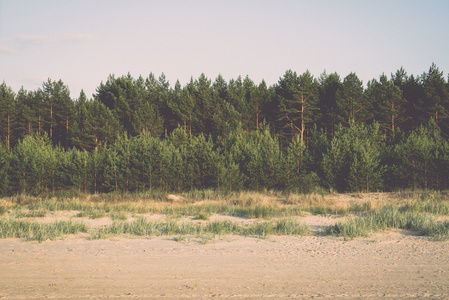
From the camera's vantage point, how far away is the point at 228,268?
7.26 meters

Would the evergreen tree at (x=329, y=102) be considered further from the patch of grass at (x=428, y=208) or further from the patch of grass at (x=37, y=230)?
the patch of grass at (x=37, y=230)

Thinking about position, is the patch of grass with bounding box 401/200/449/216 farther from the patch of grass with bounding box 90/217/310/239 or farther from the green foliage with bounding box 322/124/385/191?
the patch of grass with bounding box 90/217/310/239

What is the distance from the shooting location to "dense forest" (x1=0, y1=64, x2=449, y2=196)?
23.2 m

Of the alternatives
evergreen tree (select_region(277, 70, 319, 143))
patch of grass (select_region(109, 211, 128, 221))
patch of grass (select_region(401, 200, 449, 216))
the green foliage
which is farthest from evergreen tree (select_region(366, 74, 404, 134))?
patch of grass (select_region(109, 211, 128, 221))

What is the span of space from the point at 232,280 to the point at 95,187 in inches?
771

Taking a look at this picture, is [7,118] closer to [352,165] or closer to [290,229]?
[352,165]

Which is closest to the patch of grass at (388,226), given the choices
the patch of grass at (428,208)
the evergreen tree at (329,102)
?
the patch of grass at (428,208)

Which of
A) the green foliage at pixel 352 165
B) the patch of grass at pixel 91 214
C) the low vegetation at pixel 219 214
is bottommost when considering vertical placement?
the patch of grass at pixel 91 214

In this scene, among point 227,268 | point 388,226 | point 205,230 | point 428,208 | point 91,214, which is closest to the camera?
point 227,268

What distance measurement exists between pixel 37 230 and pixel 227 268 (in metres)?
6.88

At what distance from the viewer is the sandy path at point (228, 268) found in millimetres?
5801

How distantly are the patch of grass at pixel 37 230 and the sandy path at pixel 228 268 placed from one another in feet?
1.44

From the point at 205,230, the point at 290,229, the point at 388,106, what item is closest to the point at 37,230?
the point at 205,230

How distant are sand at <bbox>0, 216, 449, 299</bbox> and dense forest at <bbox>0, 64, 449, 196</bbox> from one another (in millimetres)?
13082
